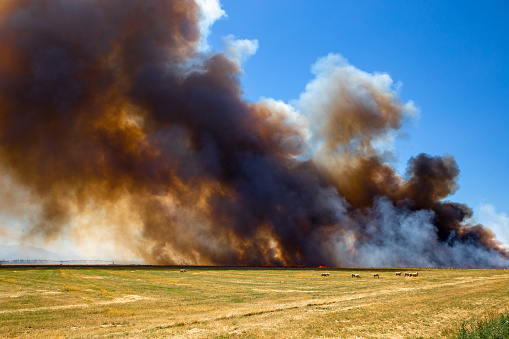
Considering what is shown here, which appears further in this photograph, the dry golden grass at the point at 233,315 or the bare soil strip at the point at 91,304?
the bare soil strip at the point at 91,304

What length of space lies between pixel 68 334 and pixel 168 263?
379 ft

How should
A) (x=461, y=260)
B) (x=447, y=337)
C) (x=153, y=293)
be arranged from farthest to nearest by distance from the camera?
(x=461, y=260)
(x=153, y=293)
(x=447, y=337)

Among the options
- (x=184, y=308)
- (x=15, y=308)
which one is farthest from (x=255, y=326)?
(x=15, y=308)

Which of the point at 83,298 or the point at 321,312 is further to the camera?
the point at 83,298

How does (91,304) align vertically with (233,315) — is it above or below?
above

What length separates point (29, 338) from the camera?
18.5m

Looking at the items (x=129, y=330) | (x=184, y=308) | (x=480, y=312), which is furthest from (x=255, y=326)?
(x=480, y=312)

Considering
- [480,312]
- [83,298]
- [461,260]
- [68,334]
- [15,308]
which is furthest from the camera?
[461,260]

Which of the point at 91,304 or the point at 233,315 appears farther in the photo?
the point at 91,304

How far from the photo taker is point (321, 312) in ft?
87.2

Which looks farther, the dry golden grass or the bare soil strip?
the bare soil strip

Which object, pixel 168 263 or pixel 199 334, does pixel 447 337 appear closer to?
pixel 199 334

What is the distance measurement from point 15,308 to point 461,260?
134m

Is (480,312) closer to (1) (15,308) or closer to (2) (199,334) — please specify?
(2) (199,334)
